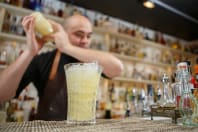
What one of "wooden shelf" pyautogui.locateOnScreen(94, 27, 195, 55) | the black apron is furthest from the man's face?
"wooden shelf" pyautogui.locateOnScreen(94, 27, 195, 55)

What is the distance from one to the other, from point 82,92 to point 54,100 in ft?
2.38

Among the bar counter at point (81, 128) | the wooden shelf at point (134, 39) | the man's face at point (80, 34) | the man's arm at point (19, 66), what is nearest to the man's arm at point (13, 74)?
the man's arm at point (19, 66)

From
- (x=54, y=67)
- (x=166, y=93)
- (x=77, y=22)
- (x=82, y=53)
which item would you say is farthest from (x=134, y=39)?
(x=166, y=93)

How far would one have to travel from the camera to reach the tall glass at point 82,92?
0.51 meters

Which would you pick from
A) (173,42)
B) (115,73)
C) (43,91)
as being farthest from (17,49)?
(173,42)

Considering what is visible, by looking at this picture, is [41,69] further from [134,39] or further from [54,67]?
[134,39]

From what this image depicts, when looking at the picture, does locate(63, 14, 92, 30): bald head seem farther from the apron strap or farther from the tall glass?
the tall glass

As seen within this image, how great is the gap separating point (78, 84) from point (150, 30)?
3311 mm

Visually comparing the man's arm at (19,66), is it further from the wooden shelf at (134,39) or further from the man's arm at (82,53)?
the wooden shelf at (134,39)

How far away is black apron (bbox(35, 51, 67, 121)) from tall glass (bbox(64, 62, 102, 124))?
66 cm

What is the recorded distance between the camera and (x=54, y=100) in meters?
1.20

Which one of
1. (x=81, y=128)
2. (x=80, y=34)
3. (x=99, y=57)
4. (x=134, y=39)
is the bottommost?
(x=81, y=128)

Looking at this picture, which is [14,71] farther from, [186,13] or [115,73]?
Answer: [186,13]

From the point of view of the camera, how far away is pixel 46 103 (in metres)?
1.22
